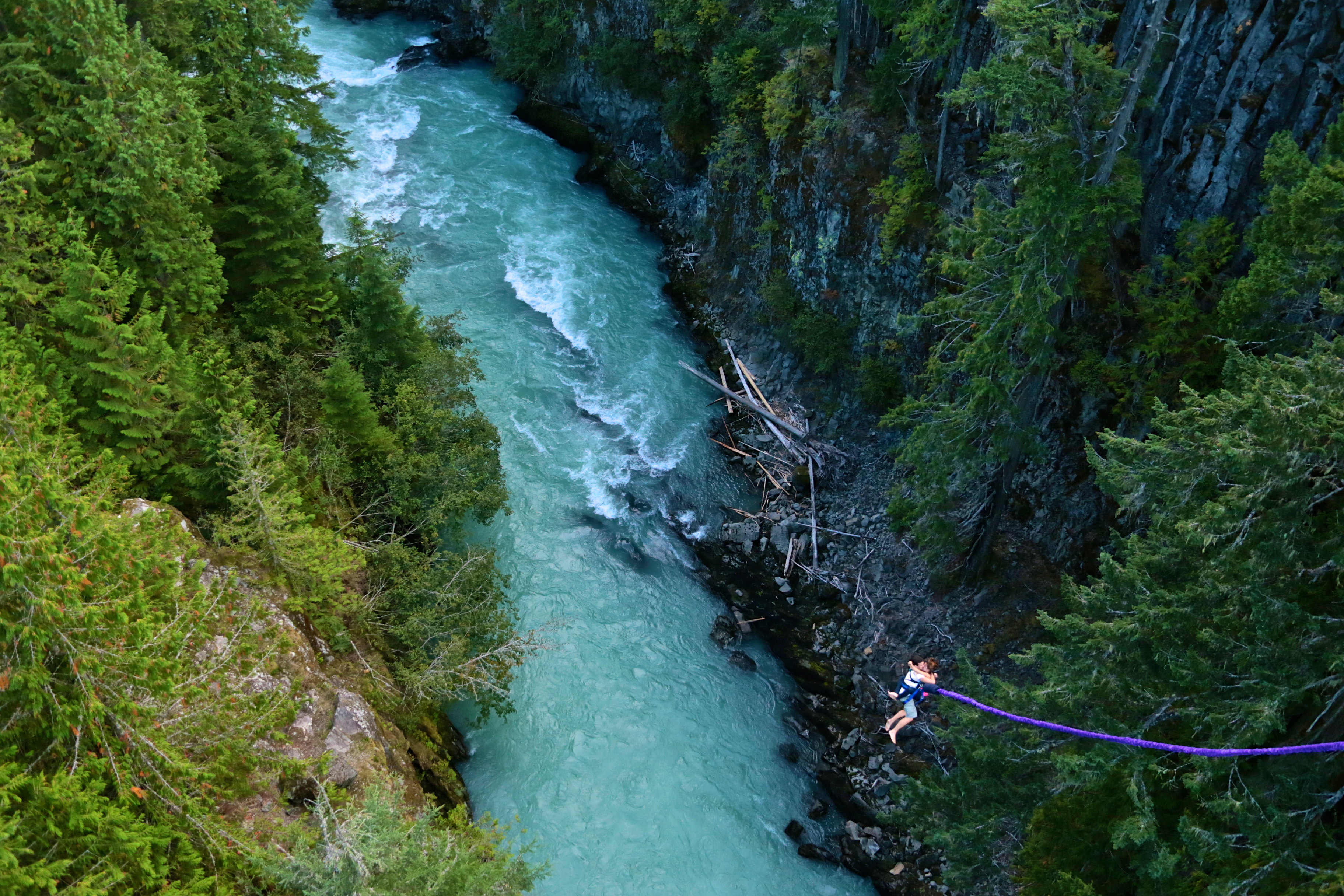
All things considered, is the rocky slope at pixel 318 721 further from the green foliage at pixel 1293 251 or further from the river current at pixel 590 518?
the green foliage at pixel 1293 251

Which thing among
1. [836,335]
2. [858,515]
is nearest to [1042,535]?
[858,515]

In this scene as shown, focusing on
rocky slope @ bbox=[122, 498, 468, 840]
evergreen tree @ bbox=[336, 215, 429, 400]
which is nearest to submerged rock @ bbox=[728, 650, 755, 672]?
rocky slope @ bbox=[122, 498, 468, 840]

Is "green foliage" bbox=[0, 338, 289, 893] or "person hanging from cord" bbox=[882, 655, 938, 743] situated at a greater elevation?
"green foliage" bbox=[0, 338, 289, 893]

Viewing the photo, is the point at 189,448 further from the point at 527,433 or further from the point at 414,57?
the point at 414,57

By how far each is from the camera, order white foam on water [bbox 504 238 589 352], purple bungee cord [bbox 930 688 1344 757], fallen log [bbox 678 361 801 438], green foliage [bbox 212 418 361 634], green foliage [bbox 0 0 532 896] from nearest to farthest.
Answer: green foliage [bbox 0 0 532 896] → purple bungee cord [bbox 930 688 1344 757] → green foliage [bbox 212 418 361 634] → fallen log [bbox 678 361 801 438] → white foam on water [bbox 504 238 589 352]

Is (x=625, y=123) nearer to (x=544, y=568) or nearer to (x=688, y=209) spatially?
(x=688, y=209)

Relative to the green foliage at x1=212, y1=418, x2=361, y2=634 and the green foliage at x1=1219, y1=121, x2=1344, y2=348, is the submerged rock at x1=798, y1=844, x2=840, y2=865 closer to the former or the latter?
the green foliage at x1=212, y1=418, x2=361, y2=634
